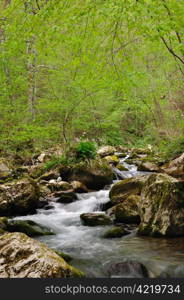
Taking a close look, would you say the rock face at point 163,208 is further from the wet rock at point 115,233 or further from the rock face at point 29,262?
the rock face at point 29,262

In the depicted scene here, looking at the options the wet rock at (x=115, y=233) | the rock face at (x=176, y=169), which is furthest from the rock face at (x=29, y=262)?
the rock face at (x=176, y=169)

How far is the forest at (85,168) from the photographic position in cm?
404

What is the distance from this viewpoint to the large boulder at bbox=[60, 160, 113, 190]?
32.6ft

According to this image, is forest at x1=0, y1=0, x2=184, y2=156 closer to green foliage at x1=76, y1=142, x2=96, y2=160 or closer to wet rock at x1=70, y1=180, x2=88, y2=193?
green foliage at x1=76, y1=142, x2=96, y2=160

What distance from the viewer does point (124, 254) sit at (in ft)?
15.5

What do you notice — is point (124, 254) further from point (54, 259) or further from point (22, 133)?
point (22, 133)

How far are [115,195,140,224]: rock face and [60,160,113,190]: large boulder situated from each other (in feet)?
10.5

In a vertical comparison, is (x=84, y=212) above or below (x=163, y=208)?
below

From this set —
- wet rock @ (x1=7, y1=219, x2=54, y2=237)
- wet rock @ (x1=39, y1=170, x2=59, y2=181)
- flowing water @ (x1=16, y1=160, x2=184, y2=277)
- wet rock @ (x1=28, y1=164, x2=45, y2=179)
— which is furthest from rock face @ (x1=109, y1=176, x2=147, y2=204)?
wet rock @ (x1=28, y1=164, x2=45, y2=179)

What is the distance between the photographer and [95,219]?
660cm

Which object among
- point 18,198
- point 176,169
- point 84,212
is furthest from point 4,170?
point 176,169

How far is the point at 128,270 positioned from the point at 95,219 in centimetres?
267

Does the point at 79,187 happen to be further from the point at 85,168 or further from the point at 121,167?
the point at 121,167

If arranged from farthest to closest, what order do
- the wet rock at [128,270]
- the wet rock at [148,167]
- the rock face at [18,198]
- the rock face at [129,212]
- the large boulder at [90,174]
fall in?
the wet rock at [148,167] < the large boulder at [90,174] < the rock face at [18,198] < the rock face at [129,212] < the wet rock at [128,270]
